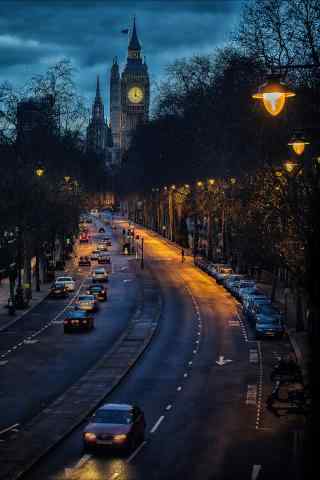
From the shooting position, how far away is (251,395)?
34375 millimetres

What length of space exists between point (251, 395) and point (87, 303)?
29522 millimetres

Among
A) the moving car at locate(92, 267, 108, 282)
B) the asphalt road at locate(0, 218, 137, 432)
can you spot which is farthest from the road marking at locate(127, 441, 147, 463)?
the moving car at locate(92, 267, 108, 282)

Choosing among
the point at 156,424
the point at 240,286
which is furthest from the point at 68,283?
the point at 156,424

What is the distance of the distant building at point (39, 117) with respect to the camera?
9729 cm

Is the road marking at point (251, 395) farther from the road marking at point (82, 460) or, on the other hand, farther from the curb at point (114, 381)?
the road marking at point (82, 460)

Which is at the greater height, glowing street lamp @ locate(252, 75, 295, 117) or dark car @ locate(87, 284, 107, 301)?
glowing street lamp @ locate(252, 75, 295, 117)

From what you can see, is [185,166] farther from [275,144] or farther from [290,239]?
[290,239]

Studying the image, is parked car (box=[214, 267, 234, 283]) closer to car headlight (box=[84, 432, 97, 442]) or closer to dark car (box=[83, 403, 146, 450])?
dark car (box=[83, 403, 146, 450])

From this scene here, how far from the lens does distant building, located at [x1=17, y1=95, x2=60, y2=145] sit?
319 feet

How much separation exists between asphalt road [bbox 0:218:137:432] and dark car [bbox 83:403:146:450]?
3.27 meters

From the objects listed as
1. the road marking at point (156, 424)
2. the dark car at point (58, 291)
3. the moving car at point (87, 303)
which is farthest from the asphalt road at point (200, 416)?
the dark car at point (58, 291)

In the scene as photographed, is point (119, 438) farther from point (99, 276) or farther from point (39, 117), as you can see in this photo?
point (39, 117)

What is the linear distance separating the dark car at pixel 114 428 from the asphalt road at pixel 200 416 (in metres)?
0.35

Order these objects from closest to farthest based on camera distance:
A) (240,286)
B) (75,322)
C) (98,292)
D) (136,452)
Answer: (136,452) < (75,322) < (98,292) < (240,286)
